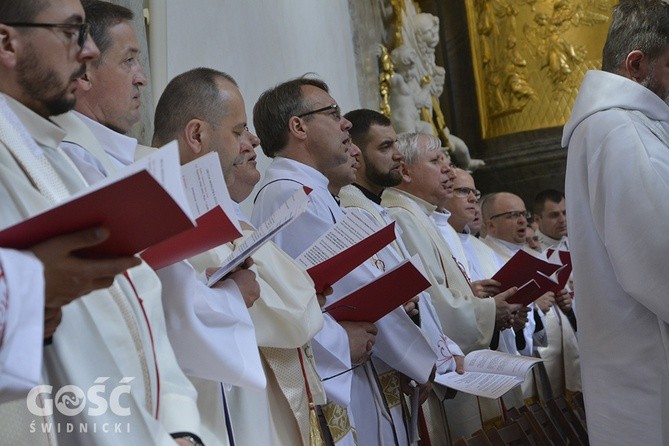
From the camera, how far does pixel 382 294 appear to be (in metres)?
3.80

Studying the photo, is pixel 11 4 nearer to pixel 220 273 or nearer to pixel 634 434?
pixel 220 273

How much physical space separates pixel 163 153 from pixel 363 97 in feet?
24.1

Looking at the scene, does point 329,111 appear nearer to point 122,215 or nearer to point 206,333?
point 206,333

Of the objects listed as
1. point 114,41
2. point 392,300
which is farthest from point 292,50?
point 114,41

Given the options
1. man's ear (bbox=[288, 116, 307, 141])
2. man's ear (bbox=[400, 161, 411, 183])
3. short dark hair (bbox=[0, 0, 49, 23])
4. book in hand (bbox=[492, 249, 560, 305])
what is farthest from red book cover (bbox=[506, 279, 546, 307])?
short dark hair (bbox=[0, 0, 49, 23])

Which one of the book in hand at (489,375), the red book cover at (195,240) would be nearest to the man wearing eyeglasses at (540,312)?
the book in hand at (489,375)

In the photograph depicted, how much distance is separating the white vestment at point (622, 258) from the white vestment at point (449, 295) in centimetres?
152

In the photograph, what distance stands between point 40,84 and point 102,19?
1023mm

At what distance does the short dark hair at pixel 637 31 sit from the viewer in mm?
3896

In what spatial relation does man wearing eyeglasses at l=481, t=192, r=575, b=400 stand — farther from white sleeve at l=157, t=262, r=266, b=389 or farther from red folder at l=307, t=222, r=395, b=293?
white sleeve at l=157, t=262, r=266, b=389

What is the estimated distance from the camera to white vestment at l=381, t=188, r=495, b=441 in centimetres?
531

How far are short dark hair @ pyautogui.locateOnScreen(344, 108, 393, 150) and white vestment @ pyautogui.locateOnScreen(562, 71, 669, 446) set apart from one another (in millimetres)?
1871

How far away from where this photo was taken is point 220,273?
2646 millimetres

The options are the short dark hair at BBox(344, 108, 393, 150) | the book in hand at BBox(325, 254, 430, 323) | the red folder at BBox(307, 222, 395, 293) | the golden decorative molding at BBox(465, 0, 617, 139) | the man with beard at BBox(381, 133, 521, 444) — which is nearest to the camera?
the red folder at BBox(307, 222, 395, 293)
